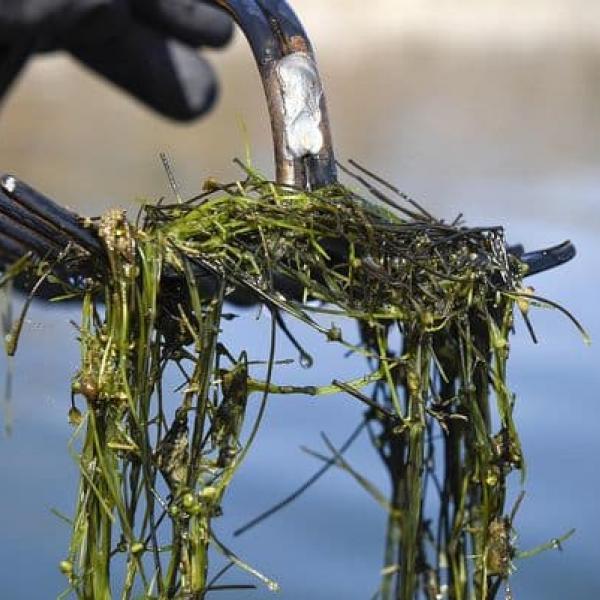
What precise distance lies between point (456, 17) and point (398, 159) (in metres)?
7.45

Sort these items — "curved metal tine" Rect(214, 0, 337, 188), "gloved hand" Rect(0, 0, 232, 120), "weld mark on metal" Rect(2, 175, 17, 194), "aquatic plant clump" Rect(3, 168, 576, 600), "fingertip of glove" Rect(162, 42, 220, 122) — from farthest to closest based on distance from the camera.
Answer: "curved metal tine" Rect(214, 0, 337, 188), "aquatic plant clump" Rect(3, 168, 576, 600), "weld mark on metal" Rect(2, 175, 17, 194), "fingertip of glove" Rect(162, 42, 220, 122), "gloved hand" Rect(0, 0, 232, 120)

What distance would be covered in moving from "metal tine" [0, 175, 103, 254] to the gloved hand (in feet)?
0.60

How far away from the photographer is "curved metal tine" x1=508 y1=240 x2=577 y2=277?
5.76 feet

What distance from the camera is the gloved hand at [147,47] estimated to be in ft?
3.44

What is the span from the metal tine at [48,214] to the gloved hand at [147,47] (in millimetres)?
184

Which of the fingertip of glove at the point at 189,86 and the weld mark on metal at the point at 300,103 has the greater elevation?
the weld mark on metal at the point at 300,103

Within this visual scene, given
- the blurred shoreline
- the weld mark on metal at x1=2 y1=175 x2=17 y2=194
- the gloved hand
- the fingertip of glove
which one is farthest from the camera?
the blurred shoreline

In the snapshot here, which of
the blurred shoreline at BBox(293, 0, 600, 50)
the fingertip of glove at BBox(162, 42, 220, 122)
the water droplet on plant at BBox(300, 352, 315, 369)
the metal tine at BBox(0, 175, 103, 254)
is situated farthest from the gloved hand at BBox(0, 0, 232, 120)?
the blurred shoreline at BBox(293, 0, 600, 50)

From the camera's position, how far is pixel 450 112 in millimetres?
15547

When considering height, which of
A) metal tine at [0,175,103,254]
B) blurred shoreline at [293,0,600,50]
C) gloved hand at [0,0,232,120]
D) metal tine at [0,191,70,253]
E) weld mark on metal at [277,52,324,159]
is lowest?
gloved hand at [0,0,232,120]

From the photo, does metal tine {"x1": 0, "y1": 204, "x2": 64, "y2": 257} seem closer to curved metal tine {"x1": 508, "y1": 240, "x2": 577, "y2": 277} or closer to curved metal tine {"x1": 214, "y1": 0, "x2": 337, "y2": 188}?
curved metal tine {"x1": 214, "y1": 0, "x2": 337, "y2": 188}

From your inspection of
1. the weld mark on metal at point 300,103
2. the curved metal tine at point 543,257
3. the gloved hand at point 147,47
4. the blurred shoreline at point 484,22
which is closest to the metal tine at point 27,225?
the gloved hand at point 147,47

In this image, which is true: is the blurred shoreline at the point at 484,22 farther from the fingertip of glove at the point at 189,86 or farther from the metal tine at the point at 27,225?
the fingertip of glove at the point at 189,86

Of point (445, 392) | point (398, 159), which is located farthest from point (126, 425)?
point (398, 159)
